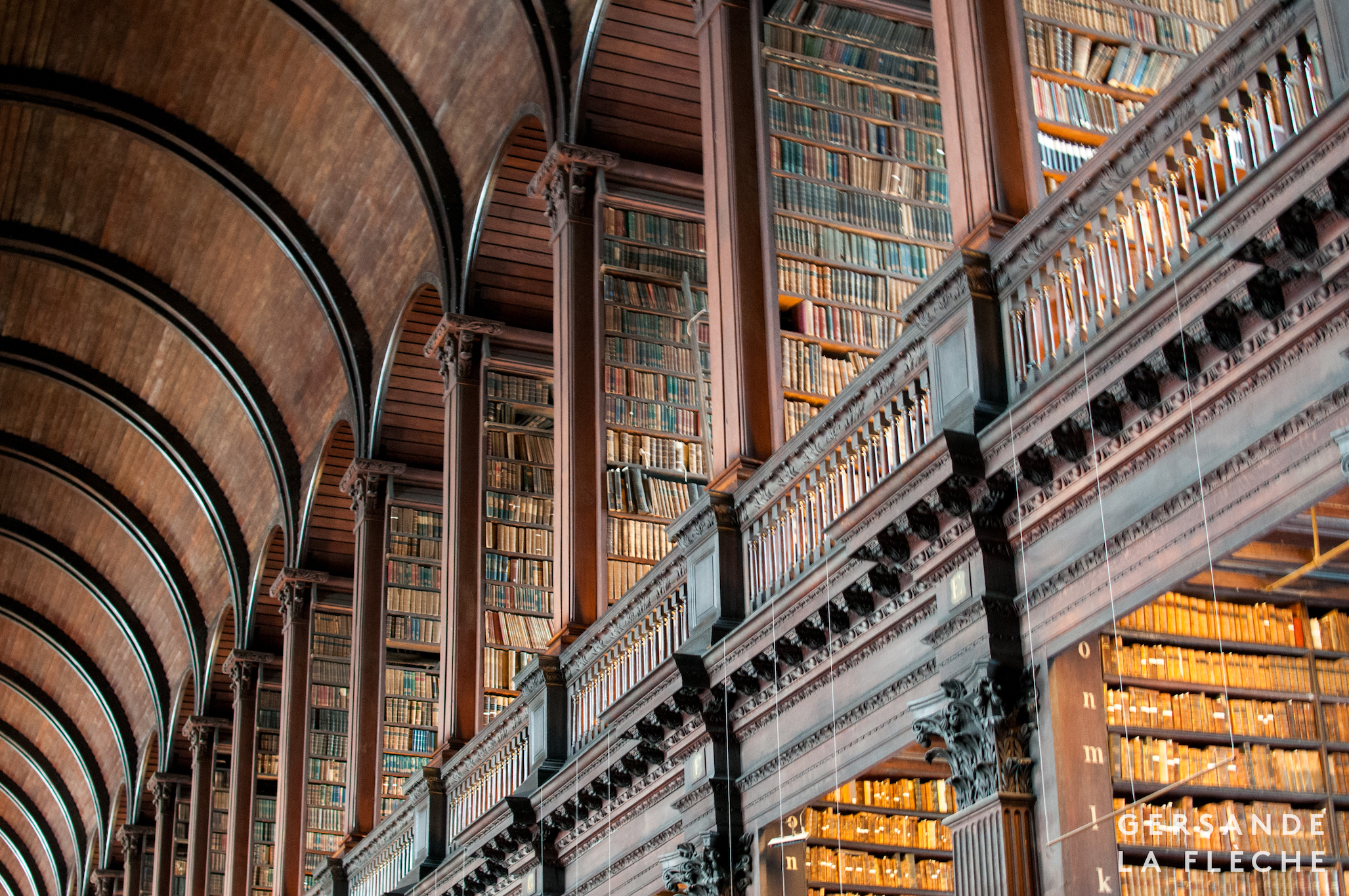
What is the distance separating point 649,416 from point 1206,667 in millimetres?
4646

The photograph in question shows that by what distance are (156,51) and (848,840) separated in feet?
33.3

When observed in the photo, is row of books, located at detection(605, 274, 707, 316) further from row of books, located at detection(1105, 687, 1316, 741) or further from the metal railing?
row of books, located at detection(1105, 687, 1316, 741)

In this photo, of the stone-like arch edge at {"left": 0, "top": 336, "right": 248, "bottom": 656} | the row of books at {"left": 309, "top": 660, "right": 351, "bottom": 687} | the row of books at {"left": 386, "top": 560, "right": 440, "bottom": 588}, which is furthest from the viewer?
the stone-like arch edge at {"left": 0, "top": 336, "right": 248, "bottom": 656}

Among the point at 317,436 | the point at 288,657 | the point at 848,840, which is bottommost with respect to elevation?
the point at 848,840

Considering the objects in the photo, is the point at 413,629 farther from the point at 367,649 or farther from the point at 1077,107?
the point at 1077,107

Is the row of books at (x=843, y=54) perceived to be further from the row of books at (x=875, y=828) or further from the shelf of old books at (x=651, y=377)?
the row of books at (x=875, y=828)

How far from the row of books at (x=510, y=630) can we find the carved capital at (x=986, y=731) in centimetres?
597

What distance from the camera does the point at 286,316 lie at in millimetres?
16219

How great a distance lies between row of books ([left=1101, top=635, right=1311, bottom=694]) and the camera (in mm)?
5738

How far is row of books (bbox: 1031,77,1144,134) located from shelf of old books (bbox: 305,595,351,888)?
10465 mm

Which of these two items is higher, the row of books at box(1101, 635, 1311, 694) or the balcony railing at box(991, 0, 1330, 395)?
the balcony railing at box(991, 0, 1330, 395)

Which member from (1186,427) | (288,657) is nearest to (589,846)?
(1186,427)

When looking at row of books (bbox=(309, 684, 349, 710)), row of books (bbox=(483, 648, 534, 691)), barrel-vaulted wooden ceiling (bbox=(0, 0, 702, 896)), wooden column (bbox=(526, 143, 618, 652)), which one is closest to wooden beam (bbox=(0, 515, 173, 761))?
barrel-vaulted wooden ceiling (bbox=(0, 0, 702, 896))

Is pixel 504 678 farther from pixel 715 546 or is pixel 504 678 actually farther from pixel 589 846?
pixel 715 546
